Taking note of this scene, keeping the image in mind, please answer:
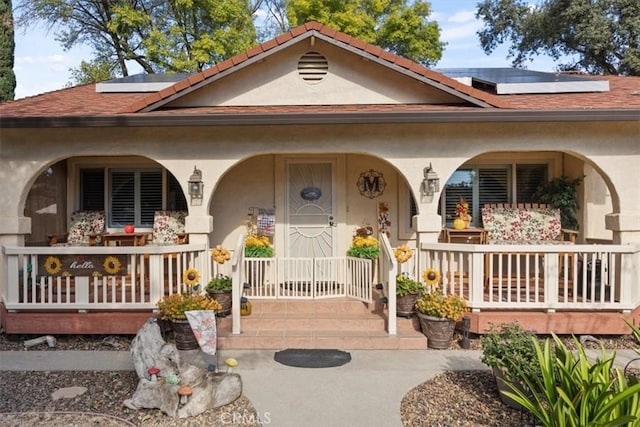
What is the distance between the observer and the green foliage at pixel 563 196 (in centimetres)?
738

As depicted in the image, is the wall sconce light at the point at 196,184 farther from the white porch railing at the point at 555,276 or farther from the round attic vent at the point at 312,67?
the white porch railing at the point at 555,276

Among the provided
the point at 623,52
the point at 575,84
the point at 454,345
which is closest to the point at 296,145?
the point at 454,345

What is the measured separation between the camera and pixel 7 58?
502 inches

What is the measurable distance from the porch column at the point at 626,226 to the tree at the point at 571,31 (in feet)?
50.1

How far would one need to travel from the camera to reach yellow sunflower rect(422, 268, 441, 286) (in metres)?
5.74

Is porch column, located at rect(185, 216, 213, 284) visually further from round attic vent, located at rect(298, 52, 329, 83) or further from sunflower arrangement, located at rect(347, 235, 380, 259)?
round attic vent, located at rect(298, 52, 329, 83)

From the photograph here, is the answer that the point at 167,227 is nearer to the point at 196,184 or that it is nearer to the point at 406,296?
the point at 196,184

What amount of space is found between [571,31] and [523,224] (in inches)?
654

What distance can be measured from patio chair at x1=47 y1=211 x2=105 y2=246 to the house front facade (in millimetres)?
247

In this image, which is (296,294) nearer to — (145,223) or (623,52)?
(145,223)

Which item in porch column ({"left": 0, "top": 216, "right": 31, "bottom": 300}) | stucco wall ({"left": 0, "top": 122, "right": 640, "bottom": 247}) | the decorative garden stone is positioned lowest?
the decorative garden stone

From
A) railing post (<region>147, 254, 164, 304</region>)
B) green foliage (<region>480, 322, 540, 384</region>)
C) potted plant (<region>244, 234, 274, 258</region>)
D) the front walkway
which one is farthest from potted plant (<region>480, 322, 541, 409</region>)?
railing post (<region>147, 254, 164, 304</region>)

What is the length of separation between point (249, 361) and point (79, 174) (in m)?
5.42

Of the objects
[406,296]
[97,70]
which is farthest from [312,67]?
[97,70]
